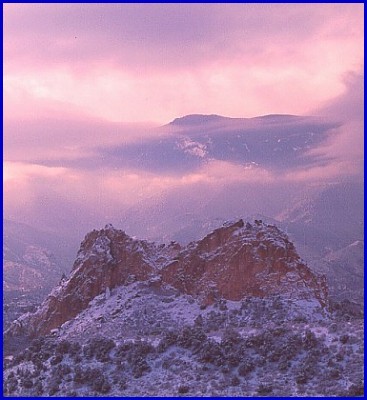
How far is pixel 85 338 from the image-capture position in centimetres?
5688

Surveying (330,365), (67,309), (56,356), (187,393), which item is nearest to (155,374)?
(187,393)

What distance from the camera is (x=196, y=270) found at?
67688mm

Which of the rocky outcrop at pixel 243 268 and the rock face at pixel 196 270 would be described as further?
the rock face at pixel 196 270

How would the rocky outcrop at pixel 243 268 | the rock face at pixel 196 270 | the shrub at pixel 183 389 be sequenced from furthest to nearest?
the rock face at pixel 196 270 < the rocky outcrop at pixel 243 268 < the shrub at pixel 183 389

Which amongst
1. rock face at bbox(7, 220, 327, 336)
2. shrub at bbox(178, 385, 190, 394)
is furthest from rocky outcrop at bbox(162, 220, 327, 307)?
shrub at bbox(178, 385, 190, 394)

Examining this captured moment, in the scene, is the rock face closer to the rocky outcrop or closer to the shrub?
the rocky outcrop

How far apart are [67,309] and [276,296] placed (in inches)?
874

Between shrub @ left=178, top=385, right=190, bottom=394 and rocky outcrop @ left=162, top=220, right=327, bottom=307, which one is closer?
shrub @ left=178, top=385, right=190, bottom=394

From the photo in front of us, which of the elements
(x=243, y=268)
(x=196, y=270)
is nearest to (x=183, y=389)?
(x=243, y=268)

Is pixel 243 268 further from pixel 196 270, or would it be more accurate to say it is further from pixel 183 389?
pixel 183 389

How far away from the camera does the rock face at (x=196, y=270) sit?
63.7m

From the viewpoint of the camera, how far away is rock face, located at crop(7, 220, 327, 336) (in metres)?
63.7

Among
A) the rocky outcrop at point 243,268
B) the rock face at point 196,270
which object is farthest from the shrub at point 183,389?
the rocky outcrop at point 243,268

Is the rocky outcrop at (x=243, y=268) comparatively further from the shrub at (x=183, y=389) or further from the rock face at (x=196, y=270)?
the shrub at (x=183, y=389)
